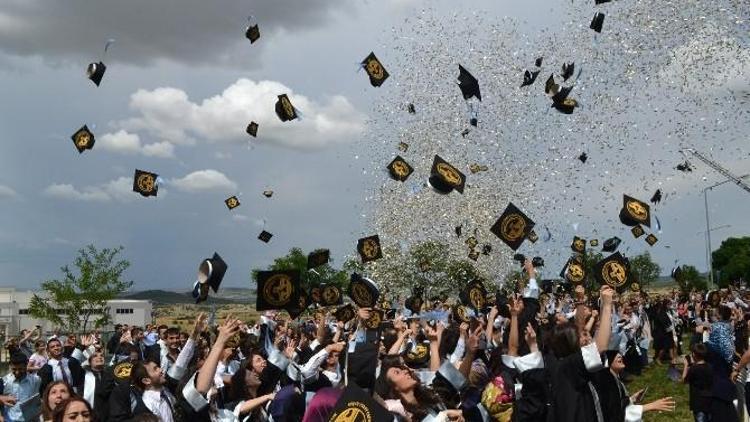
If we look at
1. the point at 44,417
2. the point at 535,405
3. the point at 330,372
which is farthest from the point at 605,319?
the point at 44,417

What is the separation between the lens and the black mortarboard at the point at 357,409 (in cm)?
397

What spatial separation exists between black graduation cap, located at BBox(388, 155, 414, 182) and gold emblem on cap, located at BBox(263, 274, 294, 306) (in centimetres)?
1320

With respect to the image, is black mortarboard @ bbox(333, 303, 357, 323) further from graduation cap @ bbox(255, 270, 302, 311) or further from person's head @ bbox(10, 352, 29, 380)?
graduation cap @ bbox(255, 270, 302, 311)

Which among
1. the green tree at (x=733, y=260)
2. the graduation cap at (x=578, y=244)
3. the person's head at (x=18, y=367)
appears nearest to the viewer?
the person's head at (x=18, y=367)

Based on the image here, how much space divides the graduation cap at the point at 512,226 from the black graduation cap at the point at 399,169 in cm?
920

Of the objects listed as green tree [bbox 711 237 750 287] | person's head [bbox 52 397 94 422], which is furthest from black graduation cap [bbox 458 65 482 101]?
green tree [bbox 711 237 750 287]

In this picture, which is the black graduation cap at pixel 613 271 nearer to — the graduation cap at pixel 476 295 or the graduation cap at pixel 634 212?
the graduation cap at pixel 634 212

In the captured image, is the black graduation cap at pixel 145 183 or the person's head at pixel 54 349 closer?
the person's head at pixel 54 349

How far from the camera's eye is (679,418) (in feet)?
45.3

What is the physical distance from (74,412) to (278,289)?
12.5ft

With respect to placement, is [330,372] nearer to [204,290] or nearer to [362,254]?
[204,290]

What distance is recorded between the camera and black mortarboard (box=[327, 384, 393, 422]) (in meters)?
3.97

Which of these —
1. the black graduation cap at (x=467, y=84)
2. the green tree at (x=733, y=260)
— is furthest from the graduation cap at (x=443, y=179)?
the green tree at (x=733, y=260)

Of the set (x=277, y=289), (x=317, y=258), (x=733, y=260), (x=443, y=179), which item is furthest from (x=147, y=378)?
(x=733, y=260)
